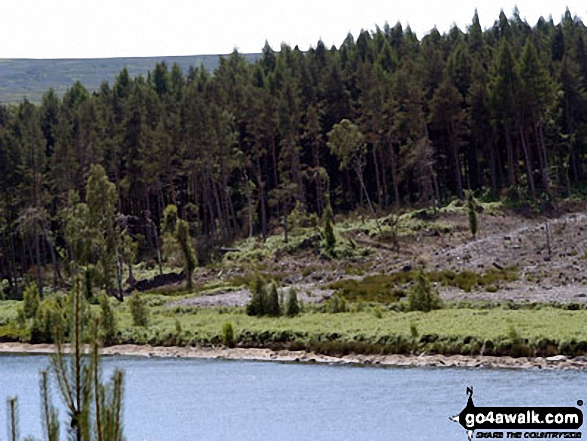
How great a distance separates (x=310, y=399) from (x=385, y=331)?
8.63 metres

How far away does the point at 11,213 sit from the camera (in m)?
78.4

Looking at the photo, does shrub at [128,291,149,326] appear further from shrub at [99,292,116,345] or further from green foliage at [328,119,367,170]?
green foliage at [328,119,367,170]

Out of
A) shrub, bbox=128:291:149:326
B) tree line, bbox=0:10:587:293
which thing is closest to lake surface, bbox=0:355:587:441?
shrub, bbox=128:291:149:326

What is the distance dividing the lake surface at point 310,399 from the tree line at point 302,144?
3579cm

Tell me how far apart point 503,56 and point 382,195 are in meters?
17.0

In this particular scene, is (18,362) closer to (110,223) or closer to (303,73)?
(110,223)

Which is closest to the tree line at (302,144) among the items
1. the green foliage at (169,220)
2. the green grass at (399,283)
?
the green foliage at (169,220)

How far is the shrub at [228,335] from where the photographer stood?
3947 cm

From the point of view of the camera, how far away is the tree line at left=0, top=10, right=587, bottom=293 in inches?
3004

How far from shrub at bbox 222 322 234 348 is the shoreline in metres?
0.35

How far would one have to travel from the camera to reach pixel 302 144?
88562 mm
